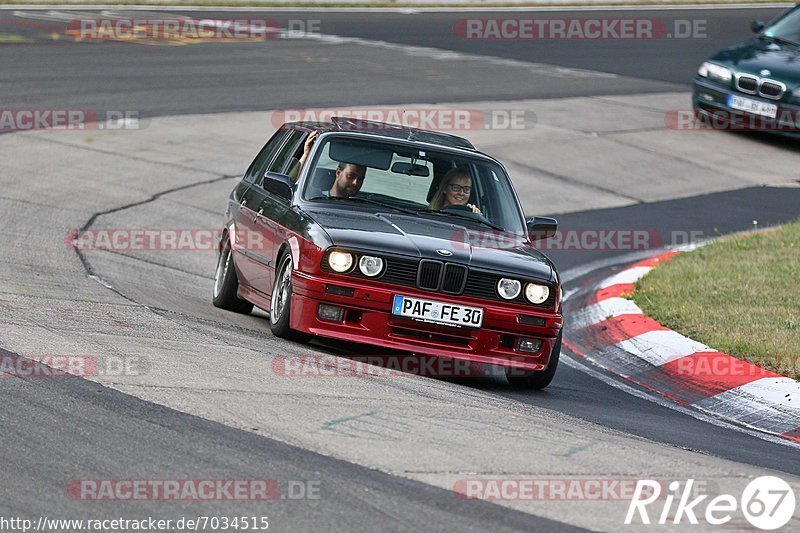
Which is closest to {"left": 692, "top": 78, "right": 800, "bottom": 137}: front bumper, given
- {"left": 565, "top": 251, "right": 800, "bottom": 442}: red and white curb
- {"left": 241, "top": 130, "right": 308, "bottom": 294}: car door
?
{"left": 565, "top": 251, "right": 800, "bottom": 442}: red and white curb

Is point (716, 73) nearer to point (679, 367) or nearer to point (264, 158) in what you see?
point (264, 158)

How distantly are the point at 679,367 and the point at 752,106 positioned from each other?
10.5 meters

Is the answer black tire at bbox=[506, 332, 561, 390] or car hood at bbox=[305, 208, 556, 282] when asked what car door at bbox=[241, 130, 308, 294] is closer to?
car hood at bbox=[305, 208, 556, 282]

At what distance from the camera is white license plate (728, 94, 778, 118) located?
18.4 meters

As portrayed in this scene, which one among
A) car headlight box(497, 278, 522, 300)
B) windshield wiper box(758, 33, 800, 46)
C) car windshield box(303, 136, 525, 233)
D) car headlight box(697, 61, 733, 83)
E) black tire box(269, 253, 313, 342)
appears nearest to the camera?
car headlight box(497, 278, 522, 300)

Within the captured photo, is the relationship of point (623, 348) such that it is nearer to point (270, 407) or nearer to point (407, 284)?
point (407, 284)

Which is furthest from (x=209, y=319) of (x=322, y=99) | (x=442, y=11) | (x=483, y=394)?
(x=442, y=11)

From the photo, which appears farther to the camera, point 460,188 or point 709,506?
point 460,188

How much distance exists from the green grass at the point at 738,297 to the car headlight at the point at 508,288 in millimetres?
1910

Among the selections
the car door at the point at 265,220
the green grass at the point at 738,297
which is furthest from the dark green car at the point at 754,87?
the car door at the point at 265,220

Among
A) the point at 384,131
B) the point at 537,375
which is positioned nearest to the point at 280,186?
the point at 384,131

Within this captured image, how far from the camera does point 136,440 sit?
17.6 ft

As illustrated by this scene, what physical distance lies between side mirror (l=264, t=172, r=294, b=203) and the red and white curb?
2.52 metres

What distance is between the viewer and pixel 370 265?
7.64 meters
